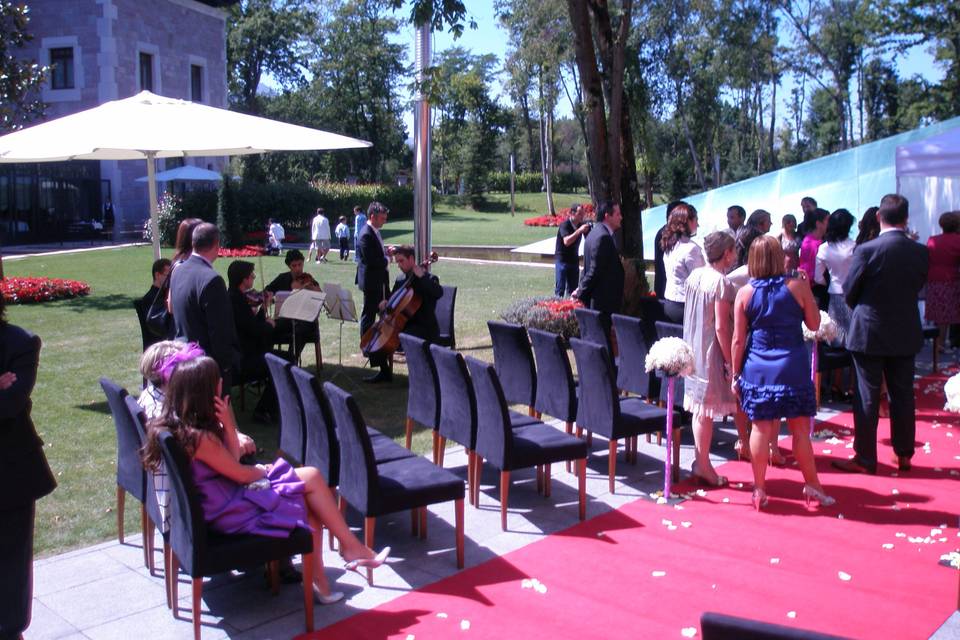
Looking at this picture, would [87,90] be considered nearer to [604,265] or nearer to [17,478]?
[604,265]

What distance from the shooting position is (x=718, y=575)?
16.1ft

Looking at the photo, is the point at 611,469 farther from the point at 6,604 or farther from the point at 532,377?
the point at 6,604

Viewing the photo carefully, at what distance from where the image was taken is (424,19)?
9.84 metres

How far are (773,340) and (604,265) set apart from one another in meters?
3.31

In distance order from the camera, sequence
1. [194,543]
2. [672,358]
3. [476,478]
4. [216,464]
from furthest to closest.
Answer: [476,478] → [672,358] → [216,464] → [194,543]

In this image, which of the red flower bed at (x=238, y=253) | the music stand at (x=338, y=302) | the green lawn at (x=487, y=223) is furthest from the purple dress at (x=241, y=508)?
the green lawn at (x=487, y=223)

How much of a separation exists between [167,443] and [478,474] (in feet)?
8.45

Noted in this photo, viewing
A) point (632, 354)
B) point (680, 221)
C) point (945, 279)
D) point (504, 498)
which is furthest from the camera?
point (945, 279)

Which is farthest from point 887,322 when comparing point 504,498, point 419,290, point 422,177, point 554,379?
point 422,177

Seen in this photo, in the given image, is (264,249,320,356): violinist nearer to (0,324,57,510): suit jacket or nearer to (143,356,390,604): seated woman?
(143,356,390,604): seated woman

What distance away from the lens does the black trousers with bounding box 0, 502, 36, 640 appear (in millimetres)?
3555

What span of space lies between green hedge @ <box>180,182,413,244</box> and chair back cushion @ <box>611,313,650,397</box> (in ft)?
82.5

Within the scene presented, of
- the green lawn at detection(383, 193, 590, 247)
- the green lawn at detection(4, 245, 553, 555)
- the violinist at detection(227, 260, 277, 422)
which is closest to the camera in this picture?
the green lawn at detection(4, 245, 553, 555)

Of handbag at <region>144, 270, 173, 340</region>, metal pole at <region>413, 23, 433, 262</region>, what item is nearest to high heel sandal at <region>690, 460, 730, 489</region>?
handbag at <region>144, 270, 173, 340</region>
